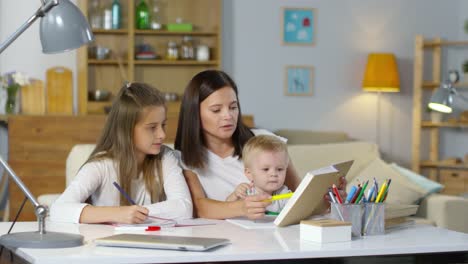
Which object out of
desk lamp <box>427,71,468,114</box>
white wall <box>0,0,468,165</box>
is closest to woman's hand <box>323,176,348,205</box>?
desk lamp <box>427,71,468,114</box>

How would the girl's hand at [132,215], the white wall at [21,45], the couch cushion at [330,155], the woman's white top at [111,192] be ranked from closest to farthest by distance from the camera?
1. the girl's hand at [132,215]
2. the woman's white top at [111,192]
3. the couch cushion at [330,155]
4. the white wall at [21,45]

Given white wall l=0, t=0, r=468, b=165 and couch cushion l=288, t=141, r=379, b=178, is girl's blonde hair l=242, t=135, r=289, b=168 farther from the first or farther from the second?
white wall l=0, t=0, r=468, b=165

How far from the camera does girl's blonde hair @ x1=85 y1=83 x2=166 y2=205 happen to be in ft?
8.46

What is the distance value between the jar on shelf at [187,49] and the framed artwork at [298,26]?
820 mm

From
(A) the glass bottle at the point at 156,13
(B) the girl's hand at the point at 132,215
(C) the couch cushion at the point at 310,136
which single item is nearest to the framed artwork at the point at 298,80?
(C) the couch cushion at the point at 310,136

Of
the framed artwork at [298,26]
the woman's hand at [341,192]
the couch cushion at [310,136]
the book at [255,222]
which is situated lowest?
the couch cushion at [310,136]

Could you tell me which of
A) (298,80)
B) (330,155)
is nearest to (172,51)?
(298,80)

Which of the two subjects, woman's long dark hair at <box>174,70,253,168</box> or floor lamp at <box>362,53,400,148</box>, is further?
floor lamp at <box>362,53,400,148</box>

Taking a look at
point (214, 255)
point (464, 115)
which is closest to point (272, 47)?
point (464, 115)

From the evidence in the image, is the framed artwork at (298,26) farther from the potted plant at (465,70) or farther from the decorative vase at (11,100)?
the decorative vase at (11,100)

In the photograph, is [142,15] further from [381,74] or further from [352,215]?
[352,215]

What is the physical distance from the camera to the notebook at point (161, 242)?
1792 mm

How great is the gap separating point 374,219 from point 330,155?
9.00ft

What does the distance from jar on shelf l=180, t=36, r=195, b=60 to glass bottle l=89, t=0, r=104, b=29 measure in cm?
66
